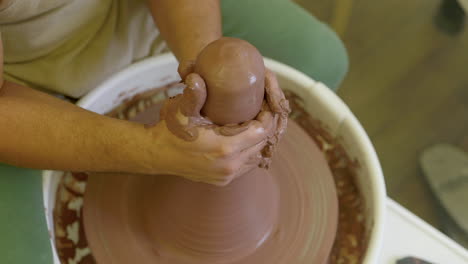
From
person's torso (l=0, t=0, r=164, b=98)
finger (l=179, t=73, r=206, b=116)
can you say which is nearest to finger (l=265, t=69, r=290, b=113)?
finger (l=179, t=73, r=206, b=116)

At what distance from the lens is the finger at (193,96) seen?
64 cm

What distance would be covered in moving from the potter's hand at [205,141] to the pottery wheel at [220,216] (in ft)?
0.32

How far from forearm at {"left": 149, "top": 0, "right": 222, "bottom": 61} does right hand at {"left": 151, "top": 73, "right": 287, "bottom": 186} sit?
0.95 feet

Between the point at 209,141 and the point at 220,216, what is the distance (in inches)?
9.1

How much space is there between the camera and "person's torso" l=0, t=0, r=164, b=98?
1.04m

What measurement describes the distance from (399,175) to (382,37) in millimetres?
728

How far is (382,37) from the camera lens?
224 centimetres

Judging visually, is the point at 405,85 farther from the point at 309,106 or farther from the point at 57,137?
the point at 57,137

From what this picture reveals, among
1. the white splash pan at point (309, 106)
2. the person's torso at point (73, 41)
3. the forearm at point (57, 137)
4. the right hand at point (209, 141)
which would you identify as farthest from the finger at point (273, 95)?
the person's torso at point (73, 41)

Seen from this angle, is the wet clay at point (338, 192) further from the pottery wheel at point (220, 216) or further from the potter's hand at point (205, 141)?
the potter's hand at point (205, 141)

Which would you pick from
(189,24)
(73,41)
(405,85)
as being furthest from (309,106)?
(405,85)

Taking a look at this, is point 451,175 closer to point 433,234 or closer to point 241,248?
point 433,234

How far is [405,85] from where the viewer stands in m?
2.09

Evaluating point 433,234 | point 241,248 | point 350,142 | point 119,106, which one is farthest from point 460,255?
point 119,106
